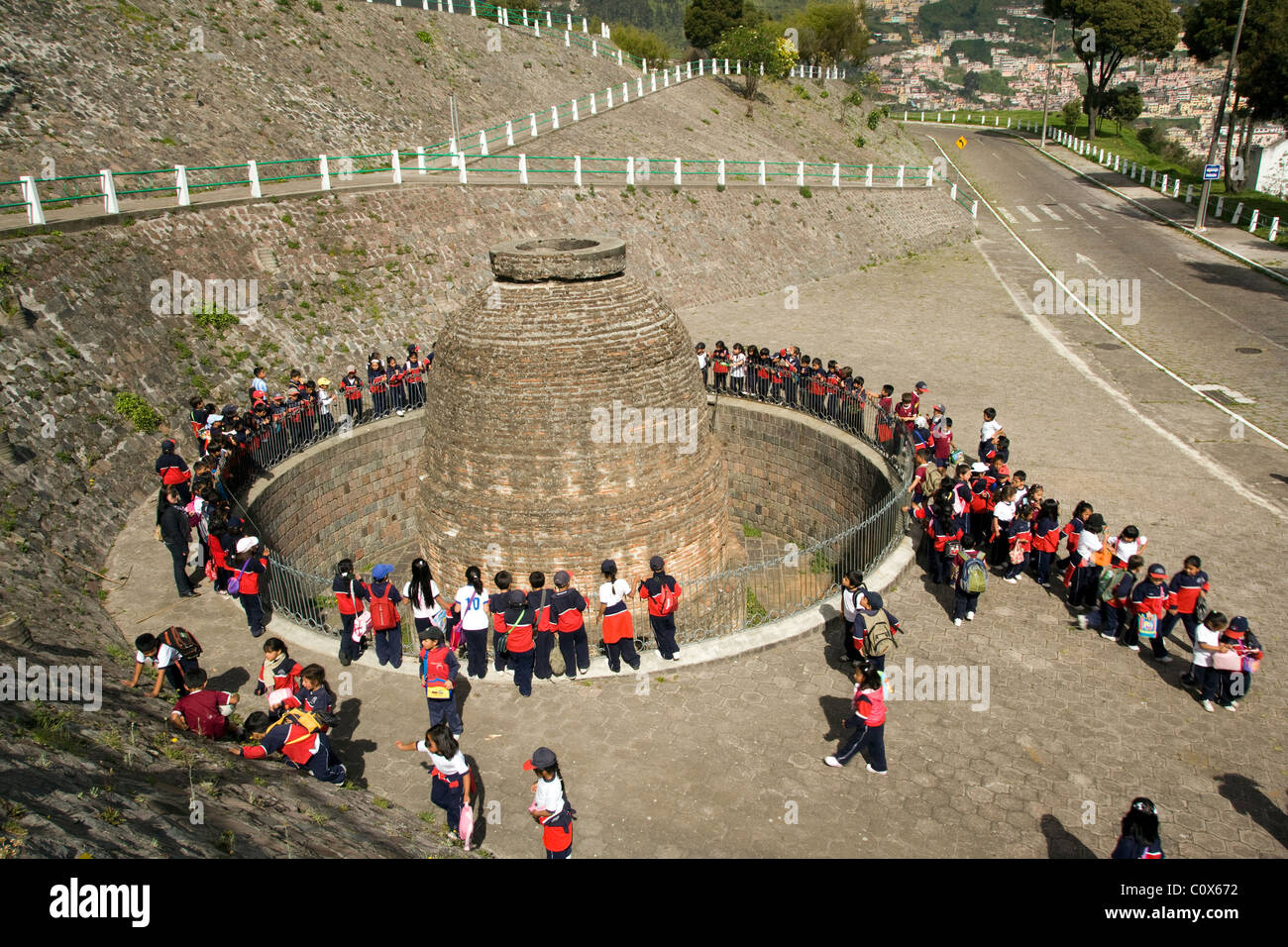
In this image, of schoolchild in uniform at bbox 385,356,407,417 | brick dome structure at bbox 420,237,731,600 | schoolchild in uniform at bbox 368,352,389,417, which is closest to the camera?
brick dome structure at bbox 420,237,731,600

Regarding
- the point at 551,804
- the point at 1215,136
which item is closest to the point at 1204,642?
the point at 551,804

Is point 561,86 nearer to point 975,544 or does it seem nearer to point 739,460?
point 739,460

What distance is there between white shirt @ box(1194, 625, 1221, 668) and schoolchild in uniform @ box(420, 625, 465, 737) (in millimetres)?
7753

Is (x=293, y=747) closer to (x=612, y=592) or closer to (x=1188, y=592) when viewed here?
(x=612, y=592)

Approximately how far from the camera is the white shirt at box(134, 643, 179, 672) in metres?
8.56

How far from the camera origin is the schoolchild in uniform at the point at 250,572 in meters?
9.91

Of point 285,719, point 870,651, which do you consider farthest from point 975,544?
point 285,719

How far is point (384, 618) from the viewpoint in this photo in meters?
9.79

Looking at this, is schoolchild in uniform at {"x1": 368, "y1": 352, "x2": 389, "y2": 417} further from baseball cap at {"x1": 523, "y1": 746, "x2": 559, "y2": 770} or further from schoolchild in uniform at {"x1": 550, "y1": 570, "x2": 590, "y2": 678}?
baseball cap at {"x1": 523, "y1": 746, "x2": 559, "y2": 770}

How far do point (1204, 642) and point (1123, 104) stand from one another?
2804 inches

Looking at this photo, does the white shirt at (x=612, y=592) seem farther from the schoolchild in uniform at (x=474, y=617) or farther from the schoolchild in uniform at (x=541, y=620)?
the schoolchild in uniform at (x=474, y=617)

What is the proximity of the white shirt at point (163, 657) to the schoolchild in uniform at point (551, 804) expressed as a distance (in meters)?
4.22

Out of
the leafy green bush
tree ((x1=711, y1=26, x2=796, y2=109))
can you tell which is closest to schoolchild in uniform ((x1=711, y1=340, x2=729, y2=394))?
the leafy green bush

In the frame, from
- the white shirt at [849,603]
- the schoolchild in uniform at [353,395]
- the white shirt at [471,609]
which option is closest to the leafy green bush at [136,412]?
the schoolchild in uniform at [353,395]
